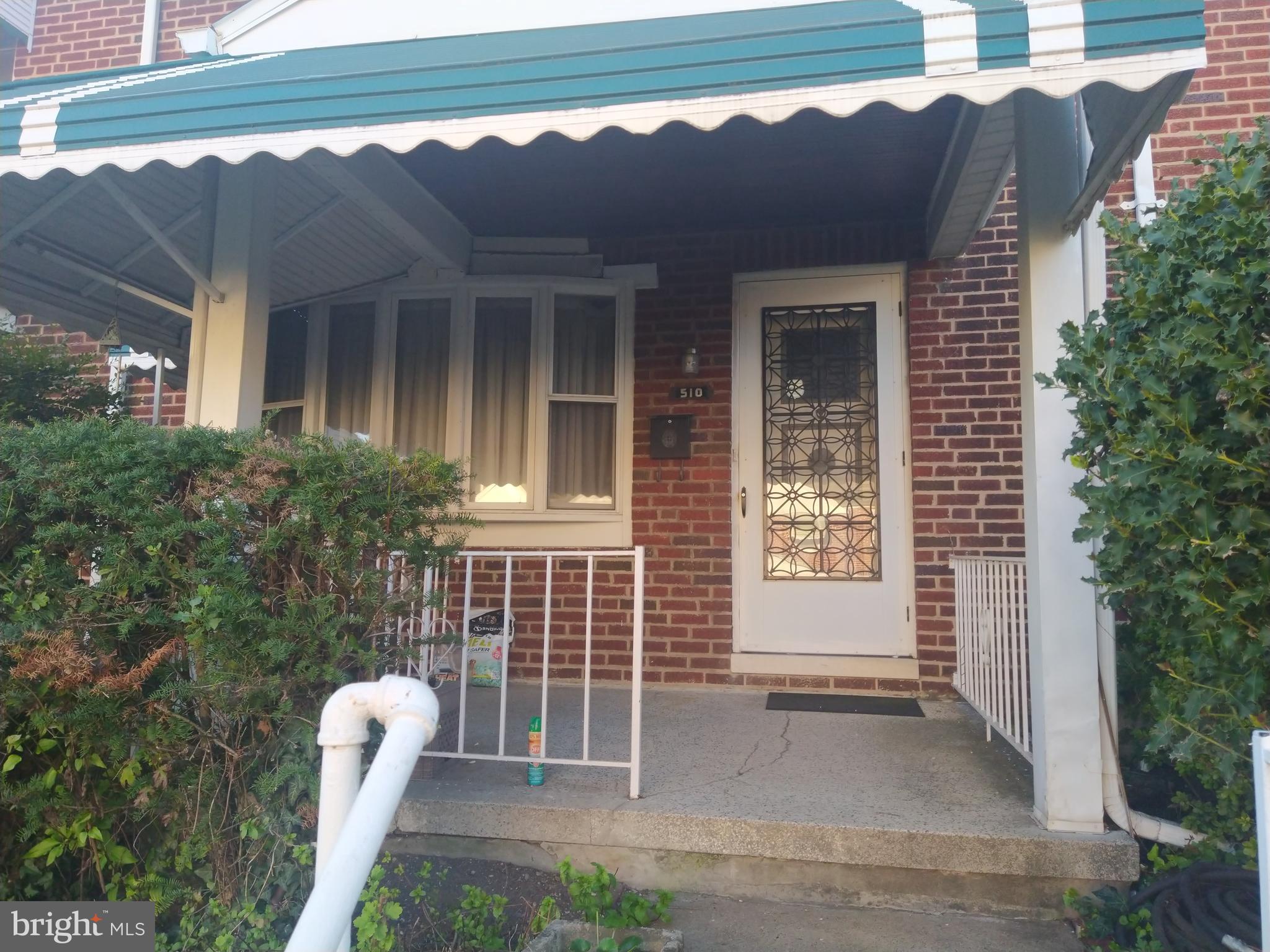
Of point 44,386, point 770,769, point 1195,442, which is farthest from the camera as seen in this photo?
point 44,386

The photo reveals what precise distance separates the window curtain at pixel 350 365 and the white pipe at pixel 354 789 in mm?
4401

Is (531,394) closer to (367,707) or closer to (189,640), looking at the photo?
(189,640)

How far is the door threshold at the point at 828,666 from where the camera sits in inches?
192

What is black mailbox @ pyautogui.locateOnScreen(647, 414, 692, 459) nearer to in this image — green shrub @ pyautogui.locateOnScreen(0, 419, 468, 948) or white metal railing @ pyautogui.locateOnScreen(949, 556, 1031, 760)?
white metal railing @ pyautogui.locateOnScreen(949, 556, 1031, 760)

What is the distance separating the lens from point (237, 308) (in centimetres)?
361

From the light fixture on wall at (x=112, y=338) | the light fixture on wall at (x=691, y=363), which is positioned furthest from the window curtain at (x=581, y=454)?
the light fixture on wall at (x=112, y=338)

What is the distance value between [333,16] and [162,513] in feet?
7.80

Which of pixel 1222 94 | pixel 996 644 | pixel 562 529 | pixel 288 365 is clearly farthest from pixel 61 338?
pixel 1222 94

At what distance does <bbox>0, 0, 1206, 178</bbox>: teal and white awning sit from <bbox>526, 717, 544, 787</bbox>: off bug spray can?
7.00 ft

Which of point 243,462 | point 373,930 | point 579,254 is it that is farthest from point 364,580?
point 579,254

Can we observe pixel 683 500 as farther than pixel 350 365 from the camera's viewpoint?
No

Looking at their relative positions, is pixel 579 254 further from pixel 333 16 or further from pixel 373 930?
pixel 373 930

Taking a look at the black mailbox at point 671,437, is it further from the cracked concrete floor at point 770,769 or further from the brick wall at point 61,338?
the brick wall at point 61,338

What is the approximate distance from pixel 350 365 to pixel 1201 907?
5.34 m
